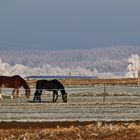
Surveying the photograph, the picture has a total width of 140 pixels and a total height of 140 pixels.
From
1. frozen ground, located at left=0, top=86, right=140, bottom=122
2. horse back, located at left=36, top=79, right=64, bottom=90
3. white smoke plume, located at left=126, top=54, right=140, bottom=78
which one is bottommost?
frozen ground, located at left=0, top=86, right=140, bottom=122

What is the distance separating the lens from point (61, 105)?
39375 mm

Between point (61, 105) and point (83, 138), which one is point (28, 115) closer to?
point (61, 105)

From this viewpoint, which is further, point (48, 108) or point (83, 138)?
point (48, 108)

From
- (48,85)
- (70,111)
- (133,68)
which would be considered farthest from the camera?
(133,68)

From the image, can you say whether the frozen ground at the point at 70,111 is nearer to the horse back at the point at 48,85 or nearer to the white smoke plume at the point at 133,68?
the horse back at the point at 48,85

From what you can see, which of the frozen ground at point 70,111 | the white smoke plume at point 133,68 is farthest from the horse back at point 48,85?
the white smoke plume at point 133,68

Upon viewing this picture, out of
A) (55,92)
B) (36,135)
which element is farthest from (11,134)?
(55,92)

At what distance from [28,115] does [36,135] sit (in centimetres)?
1173

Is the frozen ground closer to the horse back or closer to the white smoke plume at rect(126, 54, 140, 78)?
the horse back

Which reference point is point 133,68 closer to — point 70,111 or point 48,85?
point 48,85

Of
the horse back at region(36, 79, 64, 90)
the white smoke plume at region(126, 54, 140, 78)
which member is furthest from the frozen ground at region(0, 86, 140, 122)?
the white smoke plume at region(126, 54, 140, 78)

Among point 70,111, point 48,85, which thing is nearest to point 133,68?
point 48,85

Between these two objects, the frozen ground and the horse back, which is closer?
the frozen ground

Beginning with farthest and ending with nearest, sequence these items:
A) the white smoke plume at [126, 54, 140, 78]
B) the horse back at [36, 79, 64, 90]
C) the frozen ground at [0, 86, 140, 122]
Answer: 1. the white smoke plume at [126, 54, 140, 78]
2. the horse back at [36, 79, 64, 90]
3. the frozen ground at [0, 86, 140, 122]
